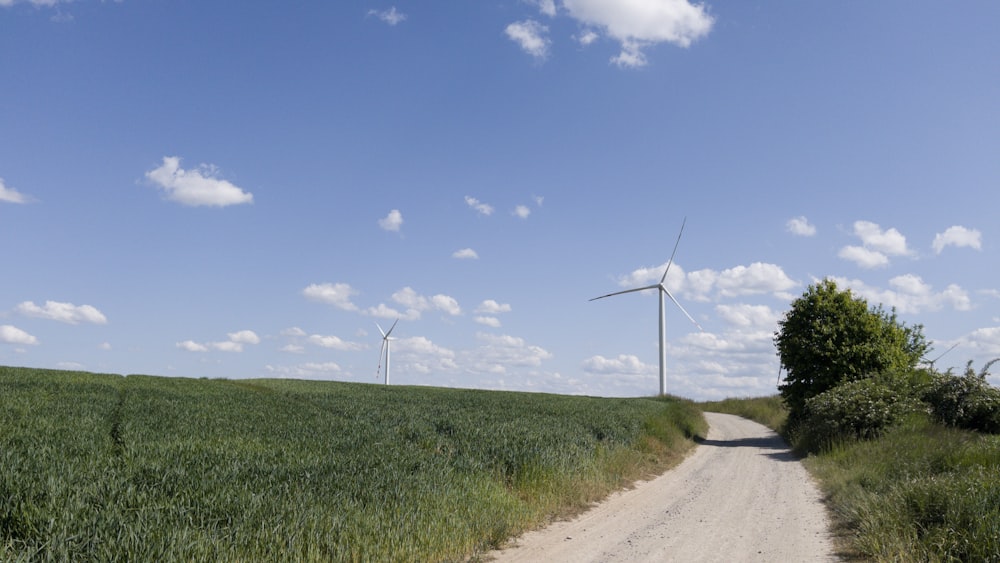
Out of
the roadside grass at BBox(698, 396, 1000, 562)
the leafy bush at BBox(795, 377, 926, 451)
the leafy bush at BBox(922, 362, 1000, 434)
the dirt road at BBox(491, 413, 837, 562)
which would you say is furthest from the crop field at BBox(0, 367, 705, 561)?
the leafy bush at BBox(922, 362, 1000, 434)

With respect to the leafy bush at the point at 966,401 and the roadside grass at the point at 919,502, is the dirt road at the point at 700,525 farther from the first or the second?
the leafy bush at the point at 966,401

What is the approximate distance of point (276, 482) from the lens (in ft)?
33.0

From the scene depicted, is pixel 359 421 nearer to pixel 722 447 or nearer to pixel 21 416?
pixel 21 416

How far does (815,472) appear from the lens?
20.4m

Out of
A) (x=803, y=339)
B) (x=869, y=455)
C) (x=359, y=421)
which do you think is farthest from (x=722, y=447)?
(x=359, y=421)

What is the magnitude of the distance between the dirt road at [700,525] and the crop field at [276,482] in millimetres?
788

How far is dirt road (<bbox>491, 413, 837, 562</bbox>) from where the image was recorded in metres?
10.6

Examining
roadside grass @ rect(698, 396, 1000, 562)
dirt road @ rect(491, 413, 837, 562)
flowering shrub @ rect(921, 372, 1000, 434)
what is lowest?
A: dirt road @ rect(491, 413, 837, 562)

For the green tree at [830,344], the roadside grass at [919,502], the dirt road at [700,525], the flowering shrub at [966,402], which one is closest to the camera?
the roadside grass at [919,502]

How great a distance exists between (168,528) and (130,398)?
71.7ft

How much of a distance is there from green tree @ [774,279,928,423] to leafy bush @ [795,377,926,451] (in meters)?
4.08

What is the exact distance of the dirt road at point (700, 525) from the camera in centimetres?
1059

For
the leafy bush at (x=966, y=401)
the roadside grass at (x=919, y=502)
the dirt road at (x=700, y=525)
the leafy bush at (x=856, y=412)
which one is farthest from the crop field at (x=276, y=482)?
the leafy bush at (x=966, y=401)

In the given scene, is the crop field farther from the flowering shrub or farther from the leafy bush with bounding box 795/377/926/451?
the flowering shrub
